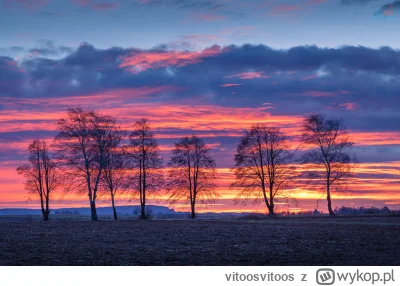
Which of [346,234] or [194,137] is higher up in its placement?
[194,137]

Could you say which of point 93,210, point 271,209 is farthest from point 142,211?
point 271,209

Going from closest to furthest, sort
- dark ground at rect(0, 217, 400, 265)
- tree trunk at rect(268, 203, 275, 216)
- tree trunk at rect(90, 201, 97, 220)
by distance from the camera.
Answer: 1. dark ground at rect(0, 217, 400, 265)
2. tree trunk at rect(90, 201, 97, 220)
3. tree trunk at rect(268, 203, 275, 216)

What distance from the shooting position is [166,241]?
36750mm

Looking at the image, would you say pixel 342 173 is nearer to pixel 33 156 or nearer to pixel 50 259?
pixel 33 156

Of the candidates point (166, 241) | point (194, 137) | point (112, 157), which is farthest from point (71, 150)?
point (166, 241)

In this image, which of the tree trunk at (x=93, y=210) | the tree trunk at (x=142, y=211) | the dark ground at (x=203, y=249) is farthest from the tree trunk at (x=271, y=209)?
the dark ground at (x=203, y=249)

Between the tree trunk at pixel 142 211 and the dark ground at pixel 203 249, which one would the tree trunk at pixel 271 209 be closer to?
the tree trunk at pixel 142 211

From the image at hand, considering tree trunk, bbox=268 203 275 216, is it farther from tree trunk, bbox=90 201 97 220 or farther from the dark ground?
the dark ground

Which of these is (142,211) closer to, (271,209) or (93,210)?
(93,210)

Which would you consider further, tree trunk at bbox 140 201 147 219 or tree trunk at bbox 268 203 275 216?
tree trunk at bbox 268 203 275 216

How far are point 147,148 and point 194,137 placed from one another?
9.57 metres

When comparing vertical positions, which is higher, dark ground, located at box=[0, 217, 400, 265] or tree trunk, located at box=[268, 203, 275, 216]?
dark ground, located at box=[0, 217, 400, 265]

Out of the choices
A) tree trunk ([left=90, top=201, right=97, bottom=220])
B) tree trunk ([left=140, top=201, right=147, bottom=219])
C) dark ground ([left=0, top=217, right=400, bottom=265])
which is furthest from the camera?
tree trunk ([left=140, top=201, right=147, bottom=219])

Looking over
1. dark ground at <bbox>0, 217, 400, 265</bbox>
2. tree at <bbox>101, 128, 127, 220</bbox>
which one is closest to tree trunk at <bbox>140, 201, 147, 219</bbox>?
tree at <bbox>101, 128, 127, 220</bbox>
